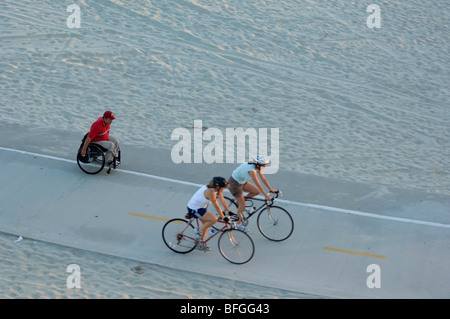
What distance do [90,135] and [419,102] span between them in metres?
9.38

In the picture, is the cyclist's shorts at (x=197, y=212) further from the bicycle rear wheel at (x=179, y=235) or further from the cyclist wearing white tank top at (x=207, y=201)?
the bicycle rear wheel at (x=179, y=235)

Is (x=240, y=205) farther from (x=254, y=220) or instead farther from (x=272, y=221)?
(x=254, y=220)

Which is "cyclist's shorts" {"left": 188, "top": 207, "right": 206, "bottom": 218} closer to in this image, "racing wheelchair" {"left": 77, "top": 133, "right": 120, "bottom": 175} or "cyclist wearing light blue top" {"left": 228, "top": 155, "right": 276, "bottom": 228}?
"cyclist wearing light blue top" {"left": 228, "top": 155, "right": 276, "bottom": 228}

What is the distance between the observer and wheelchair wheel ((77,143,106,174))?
41.0 feet

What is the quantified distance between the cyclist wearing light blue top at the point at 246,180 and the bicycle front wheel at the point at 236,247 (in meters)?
0.45

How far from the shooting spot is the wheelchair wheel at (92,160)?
41.0 ft

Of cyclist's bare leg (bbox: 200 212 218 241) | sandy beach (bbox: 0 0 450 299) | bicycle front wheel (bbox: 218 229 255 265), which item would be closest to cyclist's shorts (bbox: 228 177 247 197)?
bicycle front wheel (bbox: 218 229 255 265)

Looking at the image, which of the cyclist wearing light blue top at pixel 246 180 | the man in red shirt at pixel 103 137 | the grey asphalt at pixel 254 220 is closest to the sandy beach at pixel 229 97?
the grey asphalt at pixel 254 220

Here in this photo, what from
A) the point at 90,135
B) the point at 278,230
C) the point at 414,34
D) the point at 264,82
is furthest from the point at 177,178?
the point at 414,34

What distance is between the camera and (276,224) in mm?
11016

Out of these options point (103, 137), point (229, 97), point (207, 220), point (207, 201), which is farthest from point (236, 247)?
point (229, 97)

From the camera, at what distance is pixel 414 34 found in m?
20.8

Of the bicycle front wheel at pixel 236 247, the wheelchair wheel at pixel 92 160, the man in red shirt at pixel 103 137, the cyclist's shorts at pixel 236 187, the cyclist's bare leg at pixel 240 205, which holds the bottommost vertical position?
the bicycle front wheel at pixel 236 247

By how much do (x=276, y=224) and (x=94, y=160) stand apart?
403 cm
